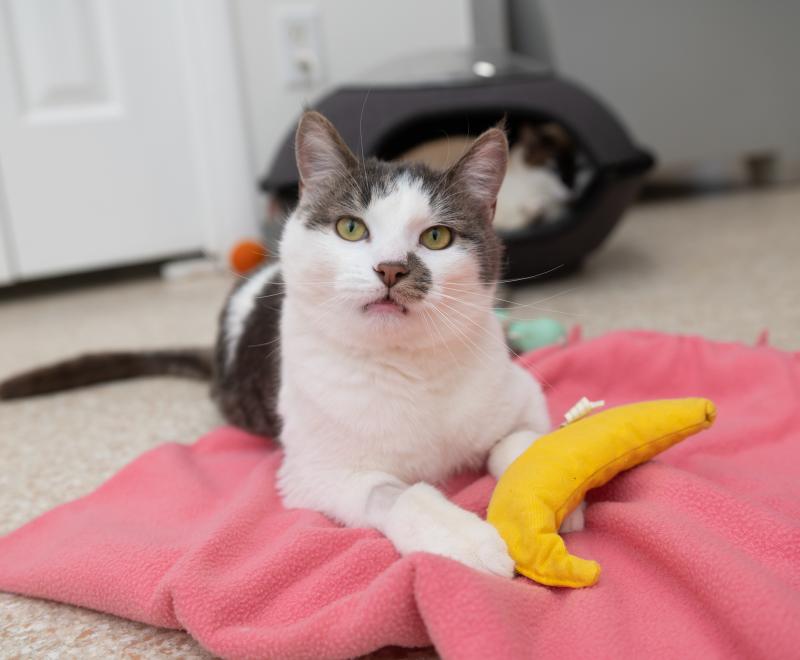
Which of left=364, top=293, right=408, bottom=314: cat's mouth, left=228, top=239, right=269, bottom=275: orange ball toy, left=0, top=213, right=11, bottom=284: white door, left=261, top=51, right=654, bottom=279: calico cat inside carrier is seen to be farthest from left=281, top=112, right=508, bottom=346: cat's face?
left=0, top=213, right=11, bottom=284: white door

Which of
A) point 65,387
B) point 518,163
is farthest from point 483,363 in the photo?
point 518,163

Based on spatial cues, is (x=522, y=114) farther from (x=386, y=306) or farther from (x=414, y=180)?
(x=386, y=306)

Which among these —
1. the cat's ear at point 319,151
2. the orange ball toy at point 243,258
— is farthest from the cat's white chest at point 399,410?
the orange ball toy at point 243,258

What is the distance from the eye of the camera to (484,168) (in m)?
0.99

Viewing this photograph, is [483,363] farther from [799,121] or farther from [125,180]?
[799,121]

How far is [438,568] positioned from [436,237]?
1.30 ft

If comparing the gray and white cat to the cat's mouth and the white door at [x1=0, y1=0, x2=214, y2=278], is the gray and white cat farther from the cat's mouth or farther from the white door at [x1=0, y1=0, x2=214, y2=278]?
the white door at [x1=0, y1=0, x2=214, y2=278]

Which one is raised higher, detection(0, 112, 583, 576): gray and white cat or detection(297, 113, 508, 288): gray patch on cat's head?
detection(297, 113, 508, 288): gray patch on cat's head

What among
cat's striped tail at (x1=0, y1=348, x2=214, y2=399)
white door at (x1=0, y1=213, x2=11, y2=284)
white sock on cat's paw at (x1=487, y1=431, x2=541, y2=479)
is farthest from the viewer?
white door at (x1=0, y1=213, x2=11, y2=284)

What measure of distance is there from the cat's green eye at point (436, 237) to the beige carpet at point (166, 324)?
50cm

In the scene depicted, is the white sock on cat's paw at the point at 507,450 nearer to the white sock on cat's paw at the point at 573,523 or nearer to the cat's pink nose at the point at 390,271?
the white sock on cat's paw at the point at 573,523

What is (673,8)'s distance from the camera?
10.9ft

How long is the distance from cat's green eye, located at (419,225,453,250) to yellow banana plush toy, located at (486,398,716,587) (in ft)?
0.84

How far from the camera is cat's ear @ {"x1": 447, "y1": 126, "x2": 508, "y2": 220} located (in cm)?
97
